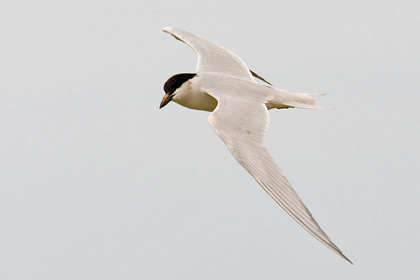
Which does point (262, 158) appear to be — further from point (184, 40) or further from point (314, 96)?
point (184, 40)

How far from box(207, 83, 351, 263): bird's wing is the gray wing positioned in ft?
4.90

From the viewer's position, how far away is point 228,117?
11.4 meters

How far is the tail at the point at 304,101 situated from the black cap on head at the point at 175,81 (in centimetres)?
150

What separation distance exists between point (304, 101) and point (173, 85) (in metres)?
1.94

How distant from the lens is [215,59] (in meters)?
14.6

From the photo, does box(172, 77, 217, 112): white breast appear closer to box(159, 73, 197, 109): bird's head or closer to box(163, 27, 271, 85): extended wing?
box(159, 73, 197, 109): bird's head

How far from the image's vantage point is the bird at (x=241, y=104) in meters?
9.76

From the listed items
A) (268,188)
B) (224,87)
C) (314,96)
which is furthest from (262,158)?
(314,96)

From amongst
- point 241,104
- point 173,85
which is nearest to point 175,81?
point 173,85

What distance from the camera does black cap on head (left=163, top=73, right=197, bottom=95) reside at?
13095 millimetres

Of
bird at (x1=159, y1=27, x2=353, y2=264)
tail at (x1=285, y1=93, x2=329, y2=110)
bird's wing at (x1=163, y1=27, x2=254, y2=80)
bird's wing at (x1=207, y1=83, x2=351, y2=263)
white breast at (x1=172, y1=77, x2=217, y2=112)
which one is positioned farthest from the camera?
bird's wing at (x1=163, y1=27, x2=254, y2=80)

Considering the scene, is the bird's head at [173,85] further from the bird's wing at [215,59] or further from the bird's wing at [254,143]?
the bird's wing at [215,59]

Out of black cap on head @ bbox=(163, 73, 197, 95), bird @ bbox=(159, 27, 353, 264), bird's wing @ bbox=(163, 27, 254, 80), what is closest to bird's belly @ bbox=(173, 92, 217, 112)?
bird @ bbox=(159, 27, 353, 264)

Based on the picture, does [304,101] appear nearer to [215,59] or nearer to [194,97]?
[194,97]
